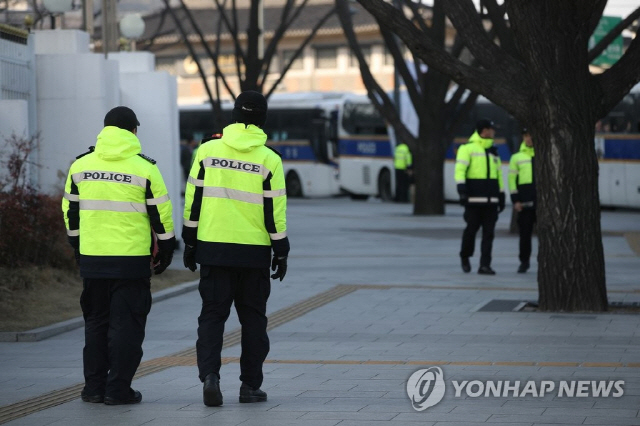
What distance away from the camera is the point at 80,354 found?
10461mm

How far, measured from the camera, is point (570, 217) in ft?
40.8

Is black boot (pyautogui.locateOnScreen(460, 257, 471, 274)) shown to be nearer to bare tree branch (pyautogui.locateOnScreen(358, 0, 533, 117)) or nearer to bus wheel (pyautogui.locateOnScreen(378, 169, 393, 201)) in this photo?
bare tree branch (pyautogui.locateOnScreen(358, 0, 533, 117))

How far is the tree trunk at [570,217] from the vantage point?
40.7 feet

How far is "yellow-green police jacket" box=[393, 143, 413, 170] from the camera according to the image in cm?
3727

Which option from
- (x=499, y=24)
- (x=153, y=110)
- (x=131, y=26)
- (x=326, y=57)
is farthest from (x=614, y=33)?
(x=326, y=57)

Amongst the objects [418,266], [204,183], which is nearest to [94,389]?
[204,183]

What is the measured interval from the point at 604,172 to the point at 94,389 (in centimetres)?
2764

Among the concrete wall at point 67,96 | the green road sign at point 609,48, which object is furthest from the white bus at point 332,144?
the concrete wall at point 67,96

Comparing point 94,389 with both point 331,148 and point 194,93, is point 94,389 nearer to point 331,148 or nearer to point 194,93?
point 331,148

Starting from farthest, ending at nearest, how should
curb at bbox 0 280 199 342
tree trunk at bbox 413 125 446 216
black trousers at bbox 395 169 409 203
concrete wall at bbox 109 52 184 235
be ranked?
black trousers at bbox 395 169 409 203
tree trunk at bbox 413 125 446 216
concrete wall at bbox 109 52 184 235
curb at bbox 0 280 199 342

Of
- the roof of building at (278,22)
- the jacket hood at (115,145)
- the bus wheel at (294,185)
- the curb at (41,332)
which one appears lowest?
the bus wheel at (294,185)

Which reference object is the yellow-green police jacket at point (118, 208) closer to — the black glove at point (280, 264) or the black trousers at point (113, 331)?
the black trousers at point (113, 331)

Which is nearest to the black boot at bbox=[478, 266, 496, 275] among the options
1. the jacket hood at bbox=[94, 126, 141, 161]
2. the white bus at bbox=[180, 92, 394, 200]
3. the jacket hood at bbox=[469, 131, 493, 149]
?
the jacket hood at bbox=[469, 131, 493, 149]

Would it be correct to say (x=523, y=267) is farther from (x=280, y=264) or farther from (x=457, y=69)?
(x=280, y=264)
